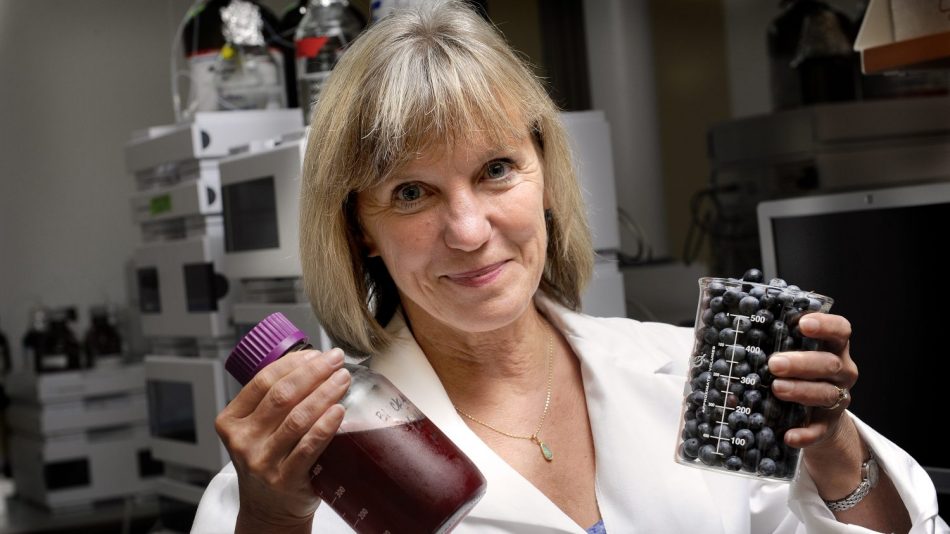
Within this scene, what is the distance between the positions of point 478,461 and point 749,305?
0.37 metres

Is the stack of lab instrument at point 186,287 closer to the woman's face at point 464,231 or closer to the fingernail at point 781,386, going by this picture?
the woman's face at point 464,231

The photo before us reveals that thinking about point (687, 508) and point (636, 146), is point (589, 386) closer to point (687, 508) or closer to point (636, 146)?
point (687, 508)

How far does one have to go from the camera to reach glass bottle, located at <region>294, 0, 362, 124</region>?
2.04 meters

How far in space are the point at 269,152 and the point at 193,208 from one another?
46cm

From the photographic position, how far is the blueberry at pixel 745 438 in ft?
2.85

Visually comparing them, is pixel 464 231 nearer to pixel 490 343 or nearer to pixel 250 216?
pixel 490 343

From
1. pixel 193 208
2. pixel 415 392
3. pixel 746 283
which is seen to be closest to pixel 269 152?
pixel 193 208

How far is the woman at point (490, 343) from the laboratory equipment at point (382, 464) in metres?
0.03

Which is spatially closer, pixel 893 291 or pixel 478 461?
pixel 478 461

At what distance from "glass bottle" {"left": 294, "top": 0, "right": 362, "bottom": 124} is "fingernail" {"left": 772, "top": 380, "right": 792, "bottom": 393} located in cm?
131

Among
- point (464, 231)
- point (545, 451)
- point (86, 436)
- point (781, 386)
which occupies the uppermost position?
point (464, 231)

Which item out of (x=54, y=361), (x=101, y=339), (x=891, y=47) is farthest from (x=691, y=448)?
(x=101, y=339)

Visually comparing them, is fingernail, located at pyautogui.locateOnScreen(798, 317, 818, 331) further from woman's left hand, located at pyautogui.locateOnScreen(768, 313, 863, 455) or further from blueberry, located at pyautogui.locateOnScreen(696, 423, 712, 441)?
blueberry, located at pyautogui.locateOnScreen(696, 423, 712, 441)

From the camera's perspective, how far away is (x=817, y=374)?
866 mm
